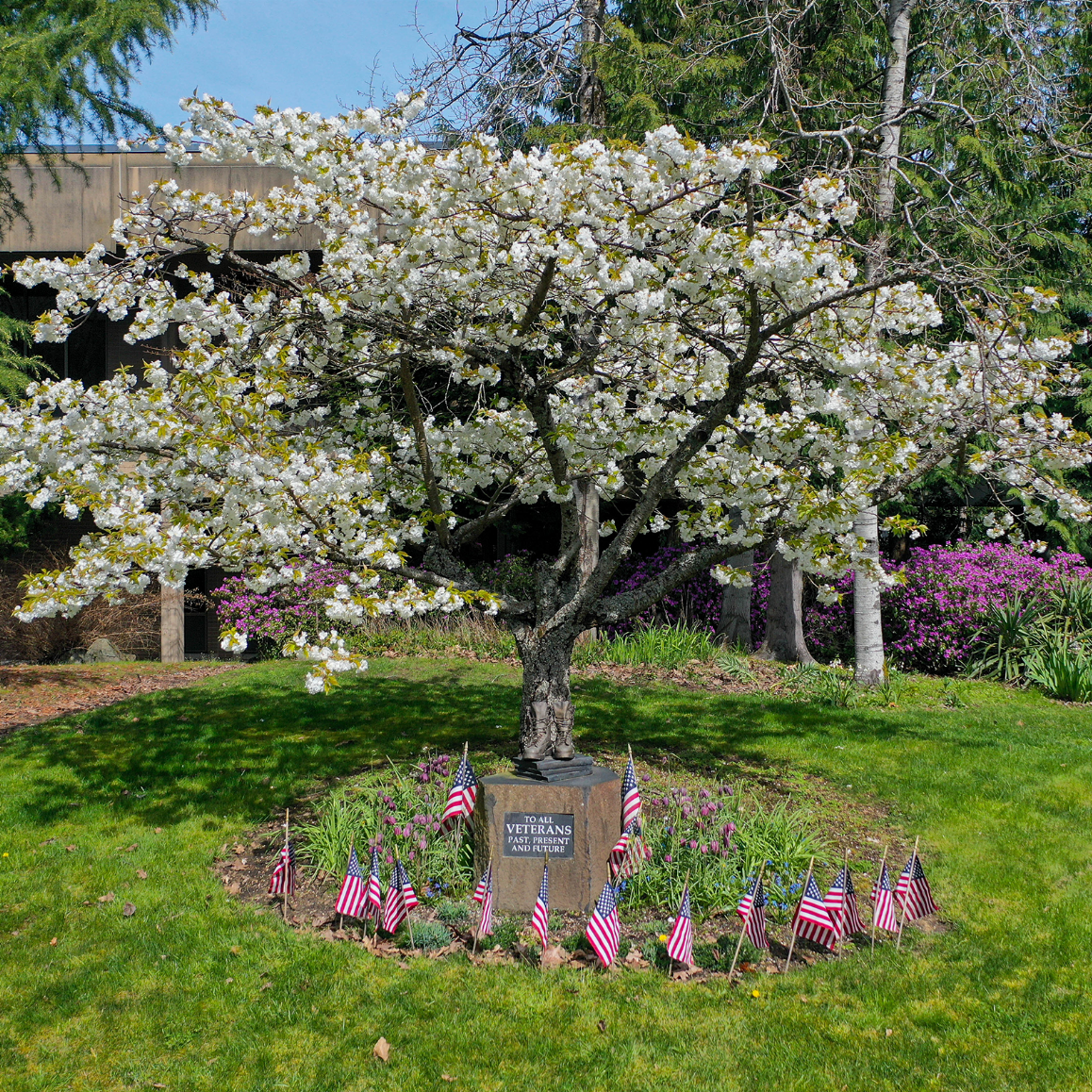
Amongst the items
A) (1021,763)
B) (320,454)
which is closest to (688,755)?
(1021,763)

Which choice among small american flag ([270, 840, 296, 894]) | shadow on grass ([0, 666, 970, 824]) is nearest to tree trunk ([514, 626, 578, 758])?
→ small american flag ([270, 840, 296, 894])

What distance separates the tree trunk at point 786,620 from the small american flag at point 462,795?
755 centimetres

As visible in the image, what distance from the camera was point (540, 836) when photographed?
492cm

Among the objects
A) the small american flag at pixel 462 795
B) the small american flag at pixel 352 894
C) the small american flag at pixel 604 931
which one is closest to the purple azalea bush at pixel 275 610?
the small american flag at pixel 462 795

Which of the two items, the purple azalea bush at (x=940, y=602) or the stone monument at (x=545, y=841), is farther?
the purple azalea bush at (x=940, y=602)

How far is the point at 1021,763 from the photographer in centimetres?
753

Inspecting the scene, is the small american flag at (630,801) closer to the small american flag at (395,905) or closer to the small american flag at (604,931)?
the small american flag at (604,931)

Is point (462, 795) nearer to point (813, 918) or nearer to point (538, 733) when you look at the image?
point (538, 733)

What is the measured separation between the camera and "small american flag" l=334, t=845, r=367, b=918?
Result: 4.62m

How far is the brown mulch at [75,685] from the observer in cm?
939

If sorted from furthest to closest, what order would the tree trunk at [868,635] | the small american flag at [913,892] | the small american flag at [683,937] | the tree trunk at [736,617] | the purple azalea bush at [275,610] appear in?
1. the tree trunk at [736,617]
2. the purple azalea bush at [275,610]
3. the tree trunk at [868,635]
4. the small american flag at [913,892]
5. the small american flag at [683,937]

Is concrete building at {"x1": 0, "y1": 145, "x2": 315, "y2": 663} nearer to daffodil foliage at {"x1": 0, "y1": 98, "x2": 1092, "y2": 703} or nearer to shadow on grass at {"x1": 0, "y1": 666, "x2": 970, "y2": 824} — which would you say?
shadow on grass at {"x1": 0, "y1": 666, "x2": 970, "y2": 824}

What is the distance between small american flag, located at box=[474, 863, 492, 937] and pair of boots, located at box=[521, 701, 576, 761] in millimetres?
816

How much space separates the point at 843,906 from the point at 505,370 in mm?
3586
